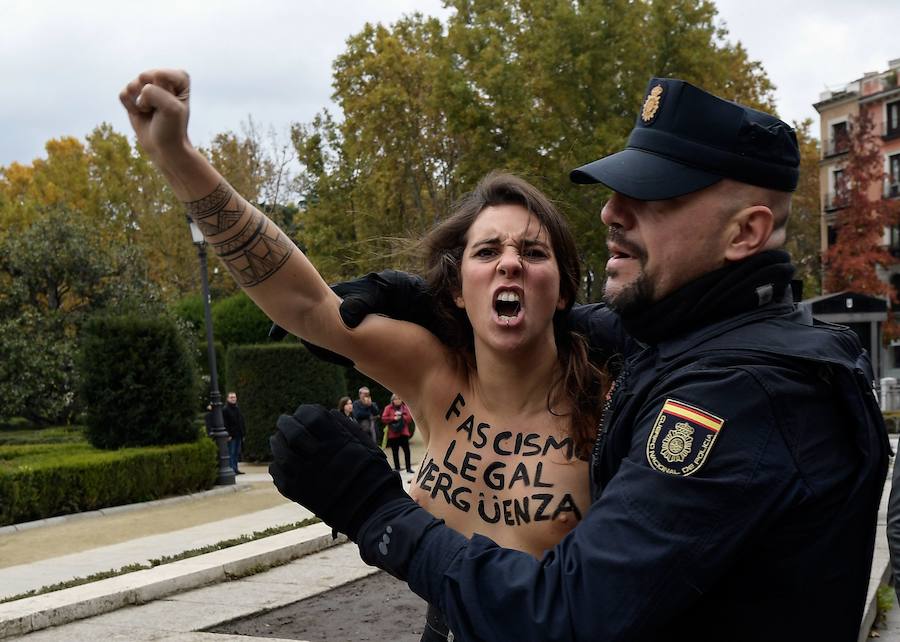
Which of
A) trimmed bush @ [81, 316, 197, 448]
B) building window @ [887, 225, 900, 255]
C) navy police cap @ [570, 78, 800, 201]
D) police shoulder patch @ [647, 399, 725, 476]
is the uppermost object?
building window @ [887, 225, 900, 255]

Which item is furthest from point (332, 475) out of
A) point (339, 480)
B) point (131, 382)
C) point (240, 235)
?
point (131, 382)

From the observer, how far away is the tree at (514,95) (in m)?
23.3

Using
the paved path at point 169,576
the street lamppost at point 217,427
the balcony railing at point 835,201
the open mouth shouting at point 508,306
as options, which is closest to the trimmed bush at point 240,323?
the street lamppost at point 217,427

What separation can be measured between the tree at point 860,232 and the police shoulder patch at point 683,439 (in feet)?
127

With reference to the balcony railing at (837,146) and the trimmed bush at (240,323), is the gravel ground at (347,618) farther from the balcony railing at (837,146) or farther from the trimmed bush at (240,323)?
the balcony railing at (837,146)

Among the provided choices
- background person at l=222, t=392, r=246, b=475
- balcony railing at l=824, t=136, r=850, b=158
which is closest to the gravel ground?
background person at l=222, t=392, r=246, b=475

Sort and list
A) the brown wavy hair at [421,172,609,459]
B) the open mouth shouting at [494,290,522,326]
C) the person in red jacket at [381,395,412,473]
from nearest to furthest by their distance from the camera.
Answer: the open mouth shouting at [494,290,522,326] → the brown wavy hair at [421,172,609,459] → the person in red jacket at [381,395,412,473]

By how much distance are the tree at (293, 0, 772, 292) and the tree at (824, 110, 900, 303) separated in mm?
14069

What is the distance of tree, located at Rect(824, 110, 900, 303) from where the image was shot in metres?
37.8

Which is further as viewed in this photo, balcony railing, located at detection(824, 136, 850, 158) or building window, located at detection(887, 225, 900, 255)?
building window, located at detection(887, 225, 900, 255)

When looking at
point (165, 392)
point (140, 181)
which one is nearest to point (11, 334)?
point (165, 392)

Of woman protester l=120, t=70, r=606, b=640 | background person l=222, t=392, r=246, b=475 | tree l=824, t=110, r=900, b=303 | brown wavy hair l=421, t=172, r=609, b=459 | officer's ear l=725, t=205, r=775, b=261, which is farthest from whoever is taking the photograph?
tree l=824, t=110, r=900, b=303

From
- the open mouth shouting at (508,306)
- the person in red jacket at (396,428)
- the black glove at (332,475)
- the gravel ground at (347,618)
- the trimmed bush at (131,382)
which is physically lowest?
the gravel ground at (347,618)

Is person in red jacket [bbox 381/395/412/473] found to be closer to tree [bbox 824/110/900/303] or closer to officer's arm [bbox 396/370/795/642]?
officer's arm [bbox 396/370/795/642]
